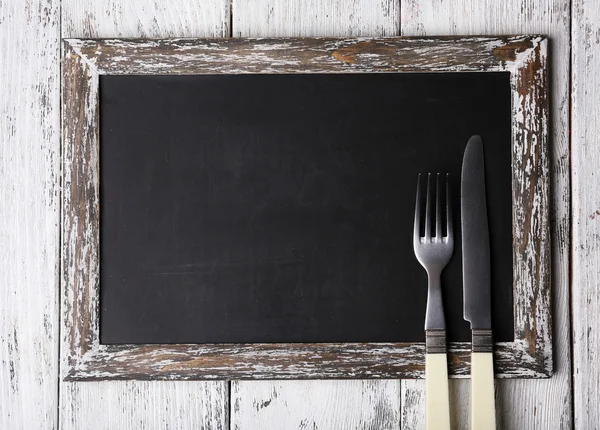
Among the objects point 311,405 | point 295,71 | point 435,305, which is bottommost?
point 311,405

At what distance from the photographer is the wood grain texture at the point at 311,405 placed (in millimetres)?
723

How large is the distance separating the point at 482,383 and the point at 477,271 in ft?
0.48

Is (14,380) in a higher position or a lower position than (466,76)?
lower

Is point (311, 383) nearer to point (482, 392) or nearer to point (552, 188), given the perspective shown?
point (482, 392)

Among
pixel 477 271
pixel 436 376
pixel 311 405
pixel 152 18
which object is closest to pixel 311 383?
pixel 311 405

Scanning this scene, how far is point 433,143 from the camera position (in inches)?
28.0

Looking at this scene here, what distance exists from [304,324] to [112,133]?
1.20ft

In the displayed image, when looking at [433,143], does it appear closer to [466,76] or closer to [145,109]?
[466,76]

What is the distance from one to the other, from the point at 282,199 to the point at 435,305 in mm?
249

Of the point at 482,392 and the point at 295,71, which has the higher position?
the point at 295,71

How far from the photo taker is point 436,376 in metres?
0.69

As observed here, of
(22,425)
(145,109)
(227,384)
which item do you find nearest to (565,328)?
(227,384)

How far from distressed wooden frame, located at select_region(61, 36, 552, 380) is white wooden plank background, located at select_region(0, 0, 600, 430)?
1.1 inches

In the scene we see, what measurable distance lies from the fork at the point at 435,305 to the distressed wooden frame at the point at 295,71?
0.02 m
